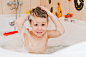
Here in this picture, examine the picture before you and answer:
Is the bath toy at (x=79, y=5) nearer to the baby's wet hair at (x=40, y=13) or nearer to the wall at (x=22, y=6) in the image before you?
the baby's wet hair at (x=40, y=13)

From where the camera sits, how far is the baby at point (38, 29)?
2.85ft

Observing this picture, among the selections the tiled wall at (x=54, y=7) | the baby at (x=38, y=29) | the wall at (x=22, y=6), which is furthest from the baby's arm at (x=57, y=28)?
the wall at (x=22, y=6)

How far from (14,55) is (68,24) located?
1059 millimetres

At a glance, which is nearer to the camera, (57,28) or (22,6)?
(57,28)

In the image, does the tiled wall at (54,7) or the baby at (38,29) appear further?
the tiled wall at (54,7)

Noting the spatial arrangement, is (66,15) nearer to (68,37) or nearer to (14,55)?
(68,37)

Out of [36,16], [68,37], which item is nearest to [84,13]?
[68,37]

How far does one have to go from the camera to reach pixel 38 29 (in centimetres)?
86

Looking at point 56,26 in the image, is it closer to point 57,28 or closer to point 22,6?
point 57,28

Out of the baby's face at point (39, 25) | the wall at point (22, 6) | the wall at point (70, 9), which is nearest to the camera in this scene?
the baby's face at point (39, 25)

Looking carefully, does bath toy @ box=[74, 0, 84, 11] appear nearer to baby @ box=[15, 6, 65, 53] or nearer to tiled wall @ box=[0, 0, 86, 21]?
tiled wall @ box=[0, 0, 86, 21]

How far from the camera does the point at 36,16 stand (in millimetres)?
875

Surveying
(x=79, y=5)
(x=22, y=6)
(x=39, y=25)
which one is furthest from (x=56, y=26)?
(x=22, y=6)

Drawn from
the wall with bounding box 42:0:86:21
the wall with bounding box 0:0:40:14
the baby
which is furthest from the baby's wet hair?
the wall with bounding box 0:0:40:14
